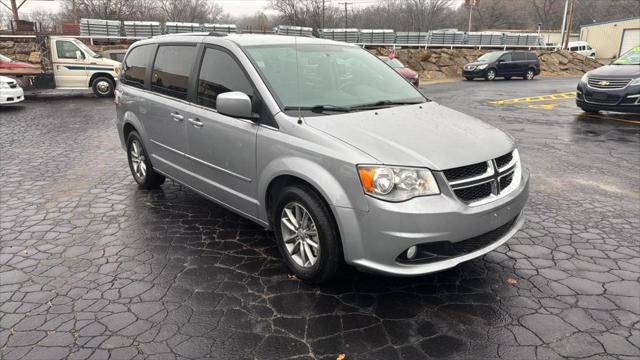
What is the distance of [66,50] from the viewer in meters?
16.1

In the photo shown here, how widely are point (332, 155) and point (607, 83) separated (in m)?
10.4

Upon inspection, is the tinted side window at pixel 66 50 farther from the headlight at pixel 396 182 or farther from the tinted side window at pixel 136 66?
the headlight at pixel 396 182

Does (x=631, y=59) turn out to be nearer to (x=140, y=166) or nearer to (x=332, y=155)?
(x=332, y=155)

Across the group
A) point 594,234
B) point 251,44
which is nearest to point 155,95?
point 251,44

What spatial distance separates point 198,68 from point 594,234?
422cm

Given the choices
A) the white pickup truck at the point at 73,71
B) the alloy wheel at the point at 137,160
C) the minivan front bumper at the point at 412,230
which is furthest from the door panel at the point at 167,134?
the white pickup truck at the point at 73,71

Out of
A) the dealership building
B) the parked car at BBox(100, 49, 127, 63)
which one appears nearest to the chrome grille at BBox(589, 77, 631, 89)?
the parked car at BBox(100, 49, 127, 63)

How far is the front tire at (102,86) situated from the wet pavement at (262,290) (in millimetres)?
11640

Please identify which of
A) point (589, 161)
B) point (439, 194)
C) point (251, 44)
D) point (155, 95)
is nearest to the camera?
point (439, 194)

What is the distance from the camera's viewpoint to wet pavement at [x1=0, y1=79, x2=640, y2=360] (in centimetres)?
293

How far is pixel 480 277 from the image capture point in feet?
12.4

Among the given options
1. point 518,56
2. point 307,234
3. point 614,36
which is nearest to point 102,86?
point 307,234

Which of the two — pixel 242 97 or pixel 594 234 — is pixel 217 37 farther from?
pixel 594 234

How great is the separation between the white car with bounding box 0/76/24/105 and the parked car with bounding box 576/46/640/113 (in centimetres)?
1551
